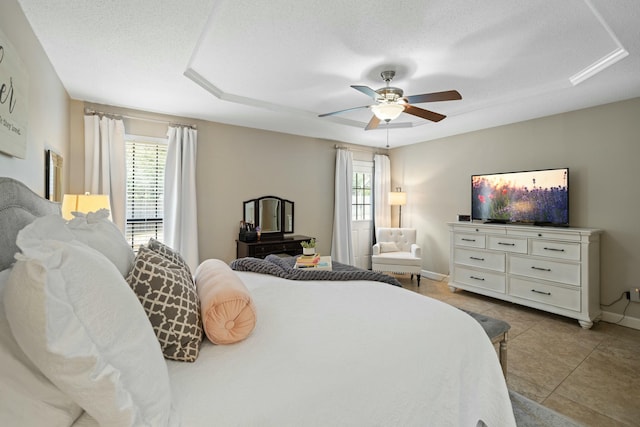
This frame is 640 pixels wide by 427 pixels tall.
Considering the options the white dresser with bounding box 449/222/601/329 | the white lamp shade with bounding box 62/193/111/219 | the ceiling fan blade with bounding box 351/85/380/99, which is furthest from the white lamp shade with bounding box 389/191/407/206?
the white lamp shade with bounding box 62/193/111/219

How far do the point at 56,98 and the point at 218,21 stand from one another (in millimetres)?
1796

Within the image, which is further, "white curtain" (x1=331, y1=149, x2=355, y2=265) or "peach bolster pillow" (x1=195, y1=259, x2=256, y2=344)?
"white curtain" (x1=331, y1=149, x2=355, y2=265)

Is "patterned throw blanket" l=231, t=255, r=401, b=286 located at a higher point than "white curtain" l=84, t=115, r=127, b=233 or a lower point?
lower

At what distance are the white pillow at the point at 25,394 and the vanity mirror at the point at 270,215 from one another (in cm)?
366

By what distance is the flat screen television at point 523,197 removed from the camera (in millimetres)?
3645

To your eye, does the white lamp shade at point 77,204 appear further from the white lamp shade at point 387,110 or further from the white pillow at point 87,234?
the white lamp shade at point 387,110

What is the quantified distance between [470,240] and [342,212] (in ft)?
6.75

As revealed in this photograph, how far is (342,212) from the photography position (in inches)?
207

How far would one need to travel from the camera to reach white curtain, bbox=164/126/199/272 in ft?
12.4

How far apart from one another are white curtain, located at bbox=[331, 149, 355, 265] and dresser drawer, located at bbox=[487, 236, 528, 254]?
2199mm

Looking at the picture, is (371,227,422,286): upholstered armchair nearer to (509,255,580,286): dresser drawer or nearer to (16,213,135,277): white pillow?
(509,255,580,286): dresser drawer

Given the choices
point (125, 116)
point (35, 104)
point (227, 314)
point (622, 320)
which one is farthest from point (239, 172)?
point (622, 320)

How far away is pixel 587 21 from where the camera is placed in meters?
2.00

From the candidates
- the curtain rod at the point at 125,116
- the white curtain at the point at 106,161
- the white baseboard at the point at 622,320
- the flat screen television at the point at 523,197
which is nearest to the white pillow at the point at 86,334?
the white curtain at the point at 106,161
